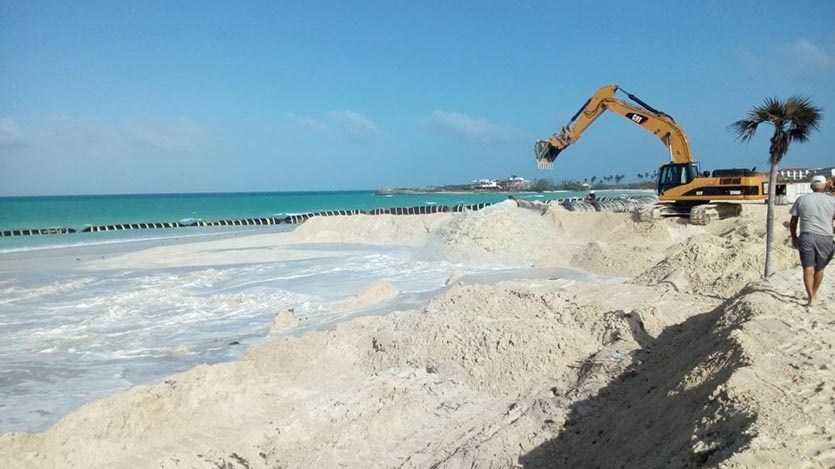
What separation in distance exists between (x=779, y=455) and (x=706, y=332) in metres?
2.75

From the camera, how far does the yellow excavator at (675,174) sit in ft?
62.3

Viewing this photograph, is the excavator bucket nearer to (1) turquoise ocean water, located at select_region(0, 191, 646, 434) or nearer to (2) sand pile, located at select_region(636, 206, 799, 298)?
(1) turquoise ocean water, located at select_region(0, 191, 646, 434)

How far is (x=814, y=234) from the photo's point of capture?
20.7 ft

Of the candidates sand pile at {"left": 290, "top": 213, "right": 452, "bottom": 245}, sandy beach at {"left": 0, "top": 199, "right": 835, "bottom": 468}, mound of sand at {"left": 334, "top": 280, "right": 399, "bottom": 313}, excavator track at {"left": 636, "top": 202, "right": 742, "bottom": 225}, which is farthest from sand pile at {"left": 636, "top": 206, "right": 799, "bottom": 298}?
sand pile at {"left": 290, "top": 213, "right": 452, "bottom": 245}

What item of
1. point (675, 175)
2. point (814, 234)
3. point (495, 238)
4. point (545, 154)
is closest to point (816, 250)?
point (814, 234)

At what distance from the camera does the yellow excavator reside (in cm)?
1900

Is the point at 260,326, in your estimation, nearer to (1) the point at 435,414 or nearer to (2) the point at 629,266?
(1) the point at 435,414

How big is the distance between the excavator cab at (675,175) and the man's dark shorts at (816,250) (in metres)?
14.4

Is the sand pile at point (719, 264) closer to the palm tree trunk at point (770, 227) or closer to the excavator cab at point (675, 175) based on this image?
the palm tree trunk at point (770, 227)

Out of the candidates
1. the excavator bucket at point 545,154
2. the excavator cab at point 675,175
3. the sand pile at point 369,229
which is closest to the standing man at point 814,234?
the excavator cab at point 675,175

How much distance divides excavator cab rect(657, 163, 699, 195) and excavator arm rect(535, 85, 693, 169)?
1.98ft

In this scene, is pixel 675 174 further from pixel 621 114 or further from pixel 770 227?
pixel 770 227

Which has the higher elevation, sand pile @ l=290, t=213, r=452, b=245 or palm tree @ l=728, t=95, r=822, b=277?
palm tree @ l=728, t=95, r=822, b=277

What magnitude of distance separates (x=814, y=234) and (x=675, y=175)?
14.7 meters
